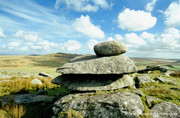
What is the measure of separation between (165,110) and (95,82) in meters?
4.83

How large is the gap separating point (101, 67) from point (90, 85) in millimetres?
1744

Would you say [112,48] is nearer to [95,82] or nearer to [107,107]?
[95,82]

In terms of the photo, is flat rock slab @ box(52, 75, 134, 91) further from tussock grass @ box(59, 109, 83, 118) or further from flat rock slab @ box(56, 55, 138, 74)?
tussock grass @ box(59, 109, 83, 118)

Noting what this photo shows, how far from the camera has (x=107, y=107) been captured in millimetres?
5906

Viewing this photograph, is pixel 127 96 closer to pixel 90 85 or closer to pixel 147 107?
pixel 147 107

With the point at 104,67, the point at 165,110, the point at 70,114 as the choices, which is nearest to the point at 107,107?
the point at 70,114

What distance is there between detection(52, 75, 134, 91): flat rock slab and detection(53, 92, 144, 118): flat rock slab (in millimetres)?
1375

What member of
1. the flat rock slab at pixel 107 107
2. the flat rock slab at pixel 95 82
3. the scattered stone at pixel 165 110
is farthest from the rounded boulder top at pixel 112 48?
the scattered stone at pixel 165 110

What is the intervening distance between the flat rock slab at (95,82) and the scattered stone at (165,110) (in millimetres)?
2787

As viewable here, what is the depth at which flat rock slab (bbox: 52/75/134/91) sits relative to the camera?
7922mm

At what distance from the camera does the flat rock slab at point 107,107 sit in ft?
18.3

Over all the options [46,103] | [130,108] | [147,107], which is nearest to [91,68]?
[130,108]

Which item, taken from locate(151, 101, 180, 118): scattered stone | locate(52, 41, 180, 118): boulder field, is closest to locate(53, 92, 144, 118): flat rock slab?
locate(52, 41, 180, 118): boulder field

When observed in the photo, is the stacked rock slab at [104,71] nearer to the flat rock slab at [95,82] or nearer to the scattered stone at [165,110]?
the flat rock slab at [95,82]
